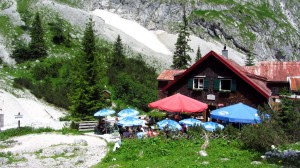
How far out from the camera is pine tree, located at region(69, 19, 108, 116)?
1092 inches

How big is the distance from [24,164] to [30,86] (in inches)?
1107

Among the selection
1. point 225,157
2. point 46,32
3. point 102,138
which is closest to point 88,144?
point 102,138

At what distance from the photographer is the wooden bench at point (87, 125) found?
2603 cm

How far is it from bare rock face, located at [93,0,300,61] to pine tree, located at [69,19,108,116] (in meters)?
86.2

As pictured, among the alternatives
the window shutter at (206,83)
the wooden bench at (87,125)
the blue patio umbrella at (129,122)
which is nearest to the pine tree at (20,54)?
the wooden bench at (87,125)

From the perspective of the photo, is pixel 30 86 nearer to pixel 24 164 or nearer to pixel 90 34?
pixel 90 34

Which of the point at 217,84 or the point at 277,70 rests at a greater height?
the point at 277,70

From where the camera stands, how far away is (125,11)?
117875mm

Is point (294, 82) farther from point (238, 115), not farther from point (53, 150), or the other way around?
point (53, 150)

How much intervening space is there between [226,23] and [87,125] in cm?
10020

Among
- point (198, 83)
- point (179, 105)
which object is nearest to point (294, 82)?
point (198, 83)

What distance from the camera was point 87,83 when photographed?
27828 millimetres

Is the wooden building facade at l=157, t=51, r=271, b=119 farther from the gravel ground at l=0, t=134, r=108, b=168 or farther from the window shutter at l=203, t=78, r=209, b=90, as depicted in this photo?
the gravel ground at l=0, t=134, r=108, b=168

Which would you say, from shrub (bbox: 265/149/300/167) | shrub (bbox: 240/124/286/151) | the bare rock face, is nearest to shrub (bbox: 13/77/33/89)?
shrub (bbox: 240/124/286/151)
